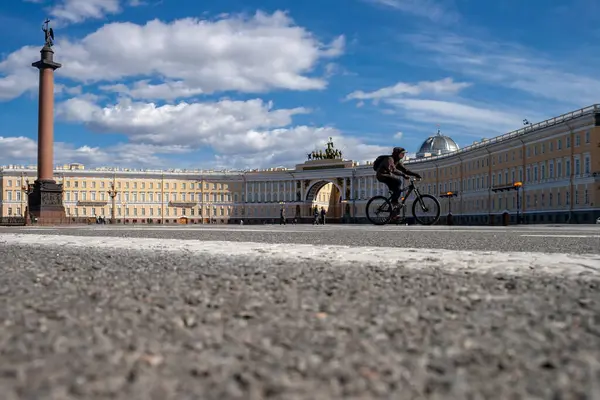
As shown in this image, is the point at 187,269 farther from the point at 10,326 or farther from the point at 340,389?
the point at 340,389

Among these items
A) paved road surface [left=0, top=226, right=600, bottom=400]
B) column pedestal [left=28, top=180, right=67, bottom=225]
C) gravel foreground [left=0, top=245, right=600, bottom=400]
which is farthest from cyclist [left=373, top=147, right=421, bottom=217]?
column pedestal [left=28, top=180, right=67, bottom=225]

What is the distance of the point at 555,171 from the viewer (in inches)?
2375

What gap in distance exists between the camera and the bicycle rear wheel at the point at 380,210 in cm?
2091

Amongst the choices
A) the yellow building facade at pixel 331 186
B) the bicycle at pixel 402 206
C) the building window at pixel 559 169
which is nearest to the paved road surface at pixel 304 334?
the bicycle at pixel 402 206

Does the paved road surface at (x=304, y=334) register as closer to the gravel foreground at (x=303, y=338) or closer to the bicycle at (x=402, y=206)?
the gravel foreground at (x=303, y=338)

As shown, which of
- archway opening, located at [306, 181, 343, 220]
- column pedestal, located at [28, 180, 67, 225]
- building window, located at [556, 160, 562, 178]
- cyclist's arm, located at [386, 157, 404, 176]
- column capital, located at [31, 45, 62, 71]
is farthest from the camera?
archway opening, located at [306, 181, 343, 220]

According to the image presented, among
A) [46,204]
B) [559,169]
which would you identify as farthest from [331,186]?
[46,204]

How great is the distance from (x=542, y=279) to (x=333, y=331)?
2.60 m

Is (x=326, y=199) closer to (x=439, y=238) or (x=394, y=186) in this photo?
(x=394, y=186)

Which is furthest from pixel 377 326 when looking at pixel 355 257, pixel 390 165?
pixel 390 165

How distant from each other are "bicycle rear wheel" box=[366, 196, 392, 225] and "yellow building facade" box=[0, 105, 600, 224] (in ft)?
128

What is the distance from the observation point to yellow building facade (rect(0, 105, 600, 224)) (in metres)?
60.4

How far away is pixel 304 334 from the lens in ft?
10.3

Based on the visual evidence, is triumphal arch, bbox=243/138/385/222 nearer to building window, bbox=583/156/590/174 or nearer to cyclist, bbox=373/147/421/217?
building window, bbox=583/156/590/174
